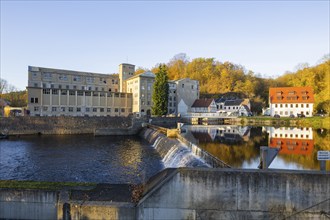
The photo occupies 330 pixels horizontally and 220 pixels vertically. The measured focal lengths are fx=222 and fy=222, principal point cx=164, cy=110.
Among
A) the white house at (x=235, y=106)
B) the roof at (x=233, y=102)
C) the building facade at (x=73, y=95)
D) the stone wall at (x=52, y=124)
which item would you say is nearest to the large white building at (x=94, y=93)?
the building facade at (x=73, y=95)

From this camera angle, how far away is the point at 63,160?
77.9 ft

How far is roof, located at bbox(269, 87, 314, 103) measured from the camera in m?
75.5

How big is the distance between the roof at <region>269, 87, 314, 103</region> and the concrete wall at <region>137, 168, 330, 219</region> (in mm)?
79528

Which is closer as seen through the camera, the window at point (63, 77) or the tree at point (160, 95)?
the tree at point (160, 95)

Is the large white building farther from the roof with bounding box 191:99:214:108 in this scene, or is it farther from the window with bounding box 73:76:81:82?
the roof with bounding box 191:99:214:108

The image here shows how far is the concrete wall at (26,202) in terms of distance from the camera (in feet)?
28.6

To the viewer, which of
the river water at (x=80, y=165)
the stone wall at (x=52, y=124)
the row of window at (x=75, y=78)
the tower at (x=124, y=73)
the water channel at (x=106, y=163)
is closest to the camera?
the river water at (x=80, y=165)

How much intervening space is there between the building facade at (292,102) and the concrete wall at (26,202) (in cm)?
8273

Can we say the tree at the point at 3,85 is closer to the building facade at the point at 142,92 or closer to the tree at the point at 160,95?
the building facade at the point at 142,92

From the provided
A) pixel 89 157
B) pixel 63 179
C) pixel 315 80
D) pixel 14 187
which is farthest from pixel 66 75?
pixel 315 80

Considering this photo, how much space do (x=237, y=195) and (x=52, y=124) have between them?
48372 millimetres

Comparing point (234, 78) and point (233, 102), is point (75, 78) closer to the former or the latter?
point (233, 102)

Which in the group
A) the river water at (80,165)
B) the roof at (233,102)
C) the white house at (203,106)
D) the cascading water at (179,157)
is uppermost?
the roof at (233,102)

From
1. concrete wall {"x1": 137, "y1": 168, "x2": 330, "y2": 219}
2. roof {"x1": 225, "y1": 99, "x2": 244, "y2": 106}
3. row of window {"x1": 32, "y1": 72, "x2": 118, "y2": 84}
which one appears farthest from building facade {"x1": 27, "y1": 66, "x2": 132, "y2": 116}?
concrete wall {"x1": 137, "y1": 168, "x2": 330, "y2": 219}
